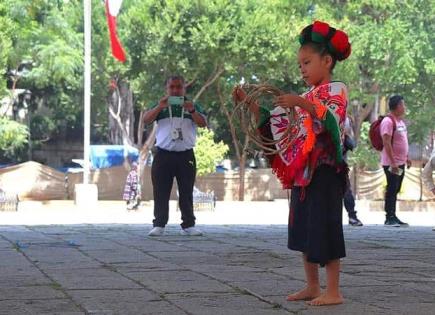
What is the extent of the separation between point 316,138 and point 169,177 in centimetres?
536

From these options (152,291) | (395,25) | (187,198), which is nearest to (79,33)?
(395,25)

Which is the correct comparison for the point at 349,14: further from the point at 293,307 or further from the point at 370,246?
the point at 293,307

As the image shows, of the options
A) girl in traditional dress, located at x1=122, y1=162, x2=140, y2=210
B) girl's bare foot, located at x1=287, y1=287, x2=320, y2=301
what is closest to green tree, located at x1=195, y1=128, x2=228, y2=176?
girl in traditional dress, located at x1=122, y1=162, x2=140, y2=210

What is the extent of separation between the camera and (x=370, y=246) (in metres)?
8.85

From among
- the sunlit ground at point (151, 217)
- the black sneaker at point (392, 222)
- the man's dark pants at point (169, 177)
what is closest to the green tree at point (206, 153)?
the sunlit ground at point (151, 217)

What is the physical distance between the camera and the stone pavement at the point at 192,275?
487 centimetres

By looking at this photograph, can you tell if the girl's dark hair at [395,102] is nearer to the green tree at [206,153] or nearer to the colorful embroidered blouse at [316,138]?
the colorful embroidered blouse at [316,138]

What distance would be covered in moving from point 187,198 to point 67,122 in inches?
1657

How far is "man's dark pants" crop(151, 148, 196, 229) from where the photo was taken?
10031mm

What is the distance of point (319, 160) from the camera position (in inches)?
192

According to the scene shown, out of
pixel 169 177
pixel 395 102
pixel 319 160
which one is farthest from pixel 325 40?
pixel 395 102

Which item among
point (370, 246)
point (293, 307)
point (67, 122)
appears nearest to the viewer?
point (293, 307)

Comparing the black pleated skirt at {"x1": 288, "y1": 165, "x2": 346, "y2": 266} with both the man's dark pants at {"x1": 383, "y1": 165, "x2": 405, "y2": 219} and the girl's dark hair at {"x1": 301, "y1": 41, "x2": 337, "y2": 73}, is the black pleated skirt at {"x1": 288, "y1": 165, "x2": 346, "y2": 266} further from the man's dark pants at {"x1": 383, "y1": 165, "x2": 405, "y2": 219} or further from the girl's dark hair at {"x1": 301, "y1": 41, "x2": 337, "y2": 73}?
the man's dark pants at {"x1": 383, "y1": 165, "x2": 405, "y2": 219}

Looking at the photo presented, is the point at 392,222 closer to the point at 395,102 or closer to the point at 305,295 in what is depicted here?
the point at 395,102
